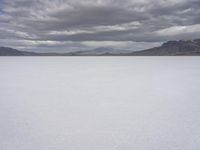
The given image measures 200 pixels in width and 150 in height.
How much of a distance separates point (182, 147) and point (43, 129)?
2.71 metres

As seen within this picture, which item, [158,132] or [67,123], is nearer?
[158,132]

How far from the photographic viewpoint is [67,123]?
4543 millimetres

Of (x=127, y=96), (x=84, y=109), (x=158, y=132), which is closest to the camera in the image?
(x=158, y=132)

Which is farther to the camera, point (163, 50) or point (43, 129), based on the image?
point (163, 50)

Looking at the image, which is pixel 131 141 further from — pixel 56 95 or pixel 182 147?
pixel 56 95

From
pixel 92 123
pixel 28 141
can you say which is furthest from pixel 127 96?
pixel 28 141

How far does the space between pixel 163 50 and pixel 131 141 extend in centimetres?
20678

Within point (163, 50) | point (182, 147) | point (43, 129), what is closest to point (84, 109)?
point (43, 129)

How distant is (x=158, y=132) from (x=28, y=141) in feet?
A: 8.26

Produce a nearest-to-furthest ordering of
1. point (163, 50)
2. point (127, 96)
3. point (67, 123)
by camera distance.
Result: point (67, 123) < point (127, 96) < point (163, 50)

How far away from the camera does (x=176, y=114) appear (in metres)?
5.25

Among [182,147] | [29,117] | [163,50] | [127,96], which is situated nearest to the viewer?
[182,147]

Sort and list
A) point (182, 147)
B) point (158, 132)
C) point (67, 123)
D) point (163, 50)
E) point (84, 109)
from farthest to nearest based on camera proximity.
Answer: point (163, 50) → point (84, 109) → point (67, 123) → point (158, 132) → point (182, 147)

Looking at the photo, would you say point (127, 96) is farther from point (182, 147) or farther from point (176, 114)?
point (182, 147)
